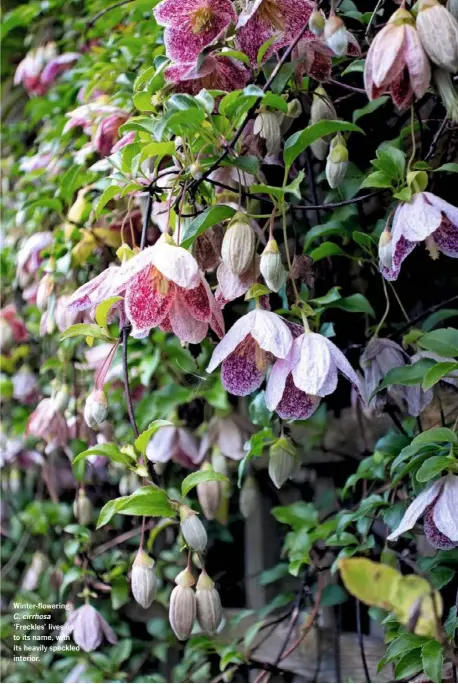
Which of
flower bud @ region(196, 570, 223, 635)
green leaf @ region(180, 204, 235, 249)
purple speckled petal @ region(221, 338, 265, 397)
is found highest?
green leaf @ region(180, 204, 235, 249)

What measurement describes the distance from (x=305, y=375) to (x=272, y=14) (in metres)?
0.34

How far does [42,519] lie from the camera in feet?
4.53

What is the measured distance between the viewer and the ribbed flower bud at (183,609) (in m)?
0.66

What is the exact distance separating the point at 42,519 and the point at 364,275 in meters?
0.80

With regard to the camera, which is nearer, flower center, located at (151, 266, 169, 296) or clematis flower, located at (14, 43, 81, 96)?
flower center, located at (151, 266, 169, 296)

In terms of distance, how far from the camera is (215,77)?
26.7 inches

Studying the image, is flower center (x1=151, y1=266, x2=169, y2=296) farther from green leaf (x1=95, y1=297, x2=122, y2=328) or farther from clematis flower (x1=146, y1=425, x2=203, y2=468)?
clematis flower (x1=146, y1=425, x2=203, y2=468)

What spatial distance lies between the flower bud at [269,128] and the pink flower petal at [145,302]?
0.17 m

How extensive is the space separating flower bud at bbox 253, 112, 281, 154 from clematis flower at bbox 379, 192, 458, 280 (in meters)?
0.14

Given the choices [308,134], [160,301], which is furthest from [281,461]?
[308,134]

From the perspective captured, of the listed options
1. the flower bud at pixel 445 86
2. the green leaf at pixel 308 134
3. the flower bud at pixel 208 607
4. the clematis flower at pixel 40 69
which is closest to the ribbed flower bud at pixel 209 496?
the flower bud at pixel 208 607

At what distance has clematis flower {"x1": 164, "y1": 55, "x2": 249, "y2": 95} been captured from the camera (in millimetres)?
651

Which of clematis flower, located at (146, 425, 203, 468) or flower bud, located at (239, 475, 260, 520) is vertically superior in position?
clematis flower, located at (146, 425, 203, 468)

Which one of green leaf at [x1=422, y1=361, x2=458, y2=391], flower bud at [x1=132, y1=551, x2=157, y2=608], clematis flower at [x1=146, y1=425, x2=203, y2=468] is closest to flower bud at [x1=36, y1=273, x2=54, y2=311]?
clematis flower at [x1=146, y1=425, x2=203, y2=468]
